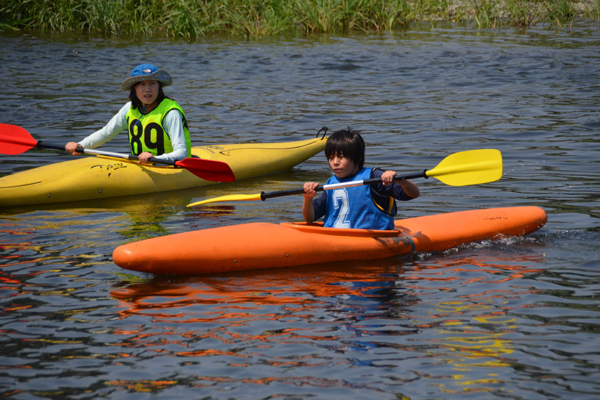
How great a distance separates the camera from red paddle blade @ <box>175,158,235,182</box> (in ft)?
19.7

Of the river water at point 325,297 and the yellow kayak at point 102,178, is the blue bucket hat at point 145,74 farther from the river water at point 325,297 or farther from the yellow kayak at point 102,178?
the river water at point 325,297

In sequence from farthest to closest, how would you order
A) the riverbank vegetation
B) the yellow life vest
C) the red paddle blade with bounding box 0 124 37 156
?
1. the riverbank vegetation
2. the red paddle blade with bounding box 0 124 37 156
3. the yellow life vest

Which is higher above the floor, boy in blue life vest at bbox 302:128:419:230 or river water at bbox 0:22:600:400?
boy in blue life vest at bbox 302:128:419:230

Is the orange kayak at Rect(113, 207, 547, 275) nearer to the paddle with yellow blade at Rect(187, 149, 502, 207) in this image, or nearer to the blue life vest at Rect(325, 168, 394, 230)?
the blue life vest at Rect(325, 168, 394, 230)

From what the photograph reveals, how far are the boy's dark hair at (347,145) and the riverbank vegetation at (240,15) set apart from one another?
1260 cm

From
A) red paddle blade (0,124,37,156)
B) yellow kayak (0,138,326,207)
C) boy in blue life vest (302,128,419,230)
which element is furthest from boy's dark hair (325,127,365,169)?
red paddle blade (0,124,37,156)

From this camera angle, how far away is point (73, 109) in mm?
10492

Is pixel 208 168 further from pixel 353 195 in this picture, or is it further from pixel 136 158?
pixel 353 195

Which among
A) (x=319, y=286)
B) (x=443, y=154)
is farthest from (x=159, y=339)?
(x=443, y=154)

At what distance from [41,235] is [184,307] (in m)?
1.83

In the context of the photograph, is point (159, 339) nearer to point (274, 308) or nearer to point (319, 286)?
point (274, 308)

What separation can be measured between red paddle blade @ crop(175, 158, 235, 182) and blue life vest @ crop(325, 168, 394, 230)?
1589mm

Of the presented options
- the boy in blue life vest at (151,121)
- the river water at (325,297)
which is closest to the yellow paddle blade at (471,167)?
the river water at (325,297)

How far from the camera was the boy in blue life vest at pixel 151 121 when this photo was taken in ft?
20.1
